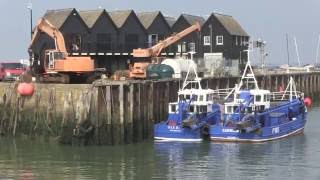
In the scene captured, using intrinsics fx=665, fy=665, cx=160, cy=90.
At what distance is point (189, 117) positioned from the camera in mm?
37938

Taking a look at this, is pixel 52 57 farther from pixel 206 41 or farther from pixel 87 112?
pixel 206 41

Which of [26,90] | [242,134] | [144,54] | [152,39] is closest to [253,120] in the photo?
[242,134]

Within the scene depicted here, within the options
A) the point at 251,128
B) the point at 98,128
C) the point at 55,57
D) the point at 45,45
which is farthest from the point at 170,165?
the point at 45,45

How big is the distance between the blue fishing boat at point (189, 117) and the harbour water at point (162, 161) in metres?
0.73

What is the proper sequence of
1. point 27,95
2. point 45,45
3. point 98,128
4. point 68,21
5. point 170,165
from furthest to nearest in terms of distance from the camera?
point 68,21 → point 45,45 → point 27,95 → point 98,128 → point 170,165

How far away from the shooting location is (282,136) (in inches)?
1590

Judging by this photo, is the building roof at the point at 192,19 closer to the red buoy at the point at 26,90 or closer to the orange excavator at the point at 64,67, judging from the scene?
the orange excavator at the point at 64,67

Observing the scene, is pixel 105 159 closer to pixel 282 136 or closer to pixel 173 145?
pixel 173 145

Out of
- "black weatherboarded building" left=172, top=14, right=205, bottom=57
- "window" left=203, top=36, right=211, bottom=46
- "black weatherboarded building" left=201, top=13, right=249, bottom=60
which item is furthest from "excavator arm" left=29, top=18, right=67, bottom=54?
"window" left=203, top=36, right=211, bottom=46

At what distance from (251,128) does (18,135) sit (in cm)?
1319

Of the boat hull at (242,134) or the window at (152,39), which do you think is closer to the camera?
the boat hull at (242,134)

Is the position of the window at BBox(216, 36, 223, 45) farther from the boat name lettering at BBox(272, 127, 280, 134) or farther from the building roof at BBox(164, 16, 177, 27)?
the boat name lettering at BBox(272, 127, 280, 134)

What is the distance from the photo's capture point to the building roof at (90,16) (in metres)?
69.0

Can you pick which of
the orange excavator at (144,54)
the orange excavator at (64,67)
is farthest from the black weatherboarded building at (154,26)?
the orange excavator at (64,67)
